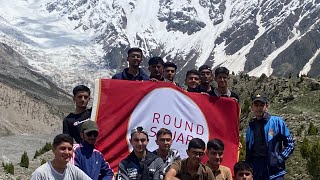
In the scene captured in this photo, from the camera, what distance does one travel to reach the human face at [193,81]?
10742 mm

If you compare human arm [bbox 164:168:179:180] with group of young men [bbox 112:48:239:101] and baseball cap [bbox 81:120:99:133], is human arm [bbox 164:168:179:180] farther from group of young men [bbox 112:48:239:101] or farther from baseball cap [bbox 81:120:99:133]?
group of young men [bbox 112:48:239:101]

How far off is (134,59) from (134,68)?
0.25 meters

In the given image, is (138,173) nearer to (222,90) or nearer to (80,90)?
(80,90)

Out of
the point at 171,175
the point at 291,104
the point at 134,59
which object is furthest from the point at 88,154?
the point at 291,104

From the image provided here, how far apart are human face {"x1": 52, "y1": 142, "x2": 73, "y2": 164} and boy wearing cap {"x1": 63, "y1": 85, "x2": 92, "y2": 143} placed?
55.0 inches

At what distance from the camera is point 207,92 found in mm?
10906

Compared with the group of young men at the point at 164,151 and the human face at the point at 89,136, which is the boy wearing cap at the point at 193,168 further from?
the human face at the point at 89,136

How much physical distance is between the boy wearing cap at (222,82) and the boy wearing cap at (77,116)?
2333 millimetres

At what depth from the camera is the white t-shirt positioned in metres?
7.62

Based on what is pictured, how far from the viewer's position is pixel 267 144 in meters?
9.50

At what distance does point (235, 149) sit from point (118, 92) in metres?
2.34

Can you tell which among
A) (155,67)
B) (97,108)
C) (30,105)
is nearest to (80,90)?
(97,108)

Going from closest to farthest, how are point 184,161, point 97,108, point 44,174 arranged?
point 44,174 < point 184,161 < point 97,108

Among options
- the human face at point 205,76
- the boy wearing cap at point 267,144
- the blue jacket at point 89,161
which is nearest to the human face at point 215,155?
the boy wearing cap at point 267,144
